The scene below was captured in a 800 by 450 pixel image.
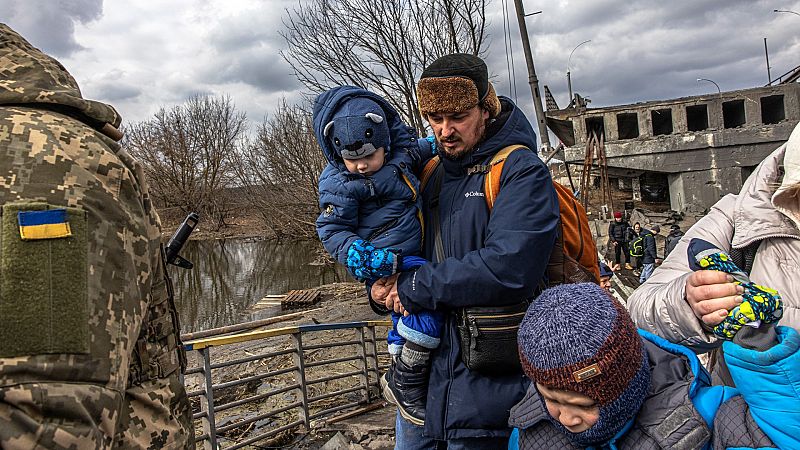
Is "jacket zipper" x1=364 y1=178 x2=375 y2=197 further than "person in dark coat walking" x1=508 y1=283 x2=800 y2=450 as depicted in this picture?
Yes

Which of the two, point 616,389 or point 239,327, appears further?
point 239,327

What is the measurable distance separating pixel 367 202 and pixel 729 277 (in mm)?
1373

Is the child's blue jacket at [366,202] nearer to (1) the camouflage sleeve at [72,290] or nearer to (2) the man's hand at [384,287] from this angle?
(2) the man's hand at [384,287]

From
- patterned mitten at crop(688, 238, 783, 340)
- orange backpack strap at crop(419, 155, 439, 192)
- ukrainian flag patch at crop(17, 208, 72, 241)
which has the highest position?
orange backpack strap at crop(419, 155, 439, 192)

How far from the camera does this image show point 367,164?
2.30m

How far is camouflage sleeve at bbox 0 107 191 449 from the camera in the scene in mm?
1117

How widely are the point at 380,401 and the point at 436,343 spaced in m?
4.39

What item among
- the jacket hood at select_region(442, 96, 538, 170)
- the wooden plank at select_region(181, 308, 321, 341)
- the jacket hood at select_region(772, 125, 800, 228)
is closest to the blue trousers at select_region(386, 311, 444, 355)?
the jacket hood at select_region(442, 96, 538, 170)

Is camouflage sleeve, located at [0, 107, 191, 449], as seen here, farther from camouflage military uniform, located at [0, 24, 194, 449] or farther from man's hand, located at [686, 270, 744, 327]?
man's hand, located at [686, 270, 744, 327]

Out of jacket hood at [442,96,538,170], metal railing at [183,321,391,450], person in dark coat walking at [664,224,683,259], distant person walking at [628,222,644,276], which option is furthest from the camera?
distant person walking at [628,222,644,276]

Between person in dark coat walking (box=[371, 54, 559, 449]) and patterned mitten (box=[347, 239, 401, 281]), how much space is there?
57 millimetres

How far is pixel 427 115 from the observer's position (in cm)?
214

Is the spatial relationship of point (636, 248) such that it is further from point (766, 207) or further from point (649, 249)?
point (766, 207)

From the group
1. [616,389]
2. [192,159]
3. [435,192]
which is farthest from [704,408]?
[192,159]
